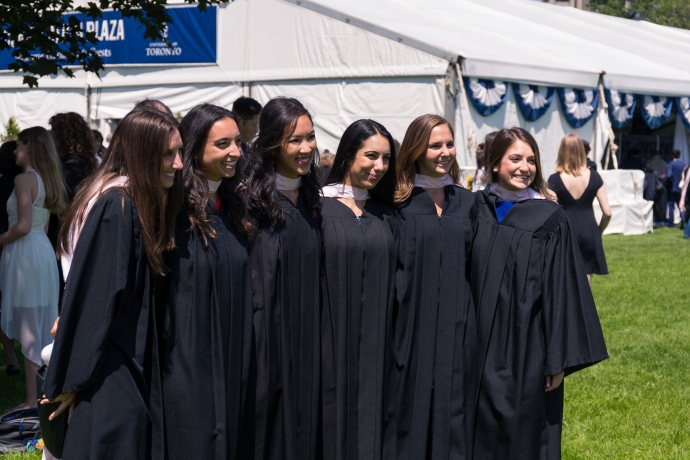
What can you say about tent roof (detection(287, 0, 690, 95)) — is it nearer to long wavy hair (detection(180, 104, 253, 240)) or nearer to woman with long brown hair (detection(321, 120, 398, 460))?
woman with long brown hair (detection(321, 120, 398, 460))

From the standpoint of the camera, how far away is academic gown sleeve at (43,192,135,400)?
3115 mm

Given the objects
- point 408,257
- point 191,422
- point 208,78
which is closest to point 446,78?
point 208,78

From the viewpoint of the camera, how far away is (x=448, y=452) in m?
4.26

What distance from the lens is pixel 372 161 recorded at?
13.6 feet

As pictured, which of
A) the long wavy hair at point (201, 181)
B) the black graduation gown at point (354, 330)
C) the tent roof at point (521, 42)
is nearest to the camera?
the long wavy hair at point (201, 181)

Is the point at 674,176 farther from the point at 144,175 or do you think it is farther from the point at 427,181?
the point at 144,175

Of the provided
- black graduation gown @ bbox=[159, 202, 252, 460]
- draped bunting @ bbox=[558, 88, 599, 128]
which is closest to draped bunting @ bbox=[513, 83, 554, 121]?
draped bunting @ bbox=[558, 88, 599, 128]

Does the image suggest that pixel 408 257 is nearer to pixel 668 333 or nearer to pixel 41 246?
pixel 41 246

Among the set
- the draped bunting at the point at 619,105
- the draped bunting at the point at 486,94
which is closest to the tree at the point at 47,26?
the draped bunting at the point at 486,94

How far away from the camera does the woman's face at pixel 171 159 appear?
3.28 metres

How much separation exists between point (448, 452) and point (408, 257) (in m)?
0.96

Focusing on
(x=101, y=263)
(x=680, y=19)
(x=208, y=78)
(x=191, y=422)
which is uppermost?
(x=680, y=19)

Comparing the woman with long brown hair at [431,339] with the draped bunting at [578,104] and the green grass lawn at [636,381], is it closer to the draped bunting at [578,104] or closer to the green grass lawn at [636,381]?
the green grass lawn at [636,381]

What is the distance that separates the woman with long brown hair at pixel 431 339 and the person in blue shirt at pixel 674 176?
59.3ft
